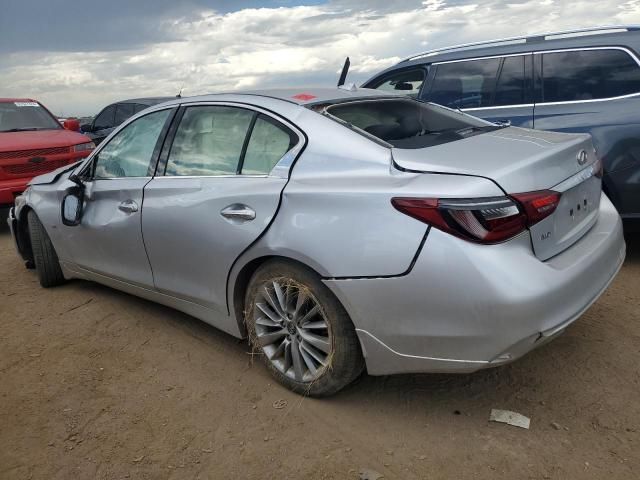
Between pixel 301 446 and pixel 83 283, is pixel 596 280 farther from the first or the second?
pixel 83 283

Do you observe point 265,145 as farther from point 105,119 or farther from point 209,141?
point 105,119

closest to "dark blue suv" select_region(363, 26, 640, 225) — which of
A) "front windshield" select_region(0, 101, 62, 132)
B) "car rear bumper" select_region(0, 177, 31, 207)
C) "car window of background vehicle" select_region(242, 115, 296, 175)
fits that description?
"car window of background vehicle" select_region(242, 115, 296, 175)

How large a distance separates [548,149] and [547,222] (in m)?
0.43

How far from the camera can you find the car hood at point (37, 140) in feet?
24.0

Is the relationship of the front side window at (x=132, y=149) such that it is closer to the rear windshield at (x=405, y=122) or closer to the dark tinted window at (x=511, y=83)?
the rear windshield at (x=405, y=122)

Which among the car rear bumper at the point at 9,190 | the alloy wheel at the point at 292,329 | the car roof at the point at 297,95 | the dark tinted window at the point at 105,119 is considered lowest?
the alloy wheel at the point at 292,329

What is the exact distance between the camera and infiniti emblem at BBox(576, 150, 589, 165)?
2816mm

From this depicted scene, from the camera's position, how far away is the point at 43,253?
467cm

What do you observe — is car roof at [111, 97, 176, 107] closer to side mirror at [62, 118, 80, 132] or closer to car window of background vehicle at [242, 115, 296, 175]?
side mirror at [62, 118, 80, 132]

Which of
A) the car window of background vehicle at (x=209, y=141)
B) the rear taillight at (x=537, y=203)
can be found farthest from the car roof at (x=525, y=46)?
the car window of background vehicle at (x=209, y=141)

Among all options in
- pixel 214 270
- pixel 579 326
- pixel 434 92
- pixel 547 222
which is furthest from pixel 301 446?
pixel 434 92

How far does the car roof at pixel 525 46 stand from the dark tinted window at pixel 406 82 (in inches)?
3.3

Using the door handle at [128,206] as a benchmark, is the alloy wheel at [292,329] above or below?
below

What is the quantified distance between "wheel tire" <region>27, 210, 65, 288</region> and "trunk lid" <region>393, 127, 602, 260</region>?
3.27 metres
